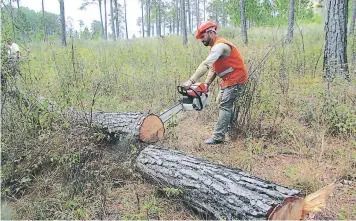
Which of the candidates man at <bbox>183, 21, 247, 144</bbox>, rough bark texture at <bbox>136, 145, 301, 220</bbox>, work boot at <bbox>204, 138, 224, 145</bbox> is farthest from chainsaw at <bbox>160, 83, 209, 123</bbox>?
rough bark texture at <bbox>136, 145, 301, 220</bbox>

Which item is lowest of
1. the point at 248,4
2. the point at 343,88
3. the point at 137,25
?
the point at 343,88

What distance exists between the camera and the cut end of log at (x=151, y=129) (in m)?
4.07

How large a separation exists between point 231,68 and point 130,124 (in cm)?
169

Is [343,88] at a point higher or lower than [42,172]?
higher

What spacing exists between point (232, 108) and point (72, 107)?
7.72 feet

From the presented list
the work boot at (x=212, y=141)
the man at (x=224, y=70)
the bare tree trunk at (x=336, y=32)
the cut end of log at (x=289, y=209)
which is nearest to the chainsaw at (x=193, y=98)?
the man at (x=224, y=70)

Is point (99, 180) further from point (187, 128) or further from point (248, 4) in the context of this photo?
point (248, 4)

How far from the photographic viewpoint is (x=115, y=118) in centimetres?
434

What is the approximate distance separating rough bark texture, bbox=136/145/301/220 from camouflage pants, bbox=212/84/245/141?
1291 millimetres

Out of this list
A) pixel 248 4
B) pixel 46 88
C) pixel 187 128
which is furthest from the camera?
pixel 248 4

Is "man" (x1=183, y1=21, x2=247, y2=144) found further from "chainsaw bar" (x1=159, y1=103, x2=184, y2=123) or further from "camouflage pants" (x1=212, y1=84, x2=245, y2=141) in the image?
"chainsaw bar" (x1=159, y1=103, x2=184, y2=123)

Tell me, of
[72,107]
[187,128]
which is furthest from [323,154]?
[72,107]

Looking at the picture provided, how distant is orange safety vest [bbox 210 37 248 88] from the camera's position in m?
4.57

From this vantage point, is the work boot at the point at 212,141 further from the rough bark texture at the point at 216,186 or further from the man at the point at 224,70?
the rough bark texture at the point at 216,186
